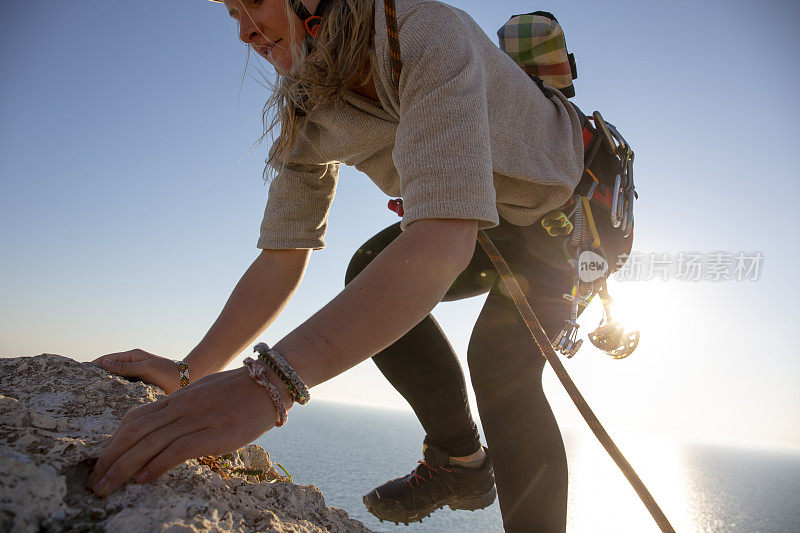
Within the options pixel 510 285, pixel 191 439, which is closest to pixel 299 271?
pixel 510 285

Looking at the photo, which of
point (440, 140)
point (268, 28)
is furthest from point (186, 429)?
point (268, 28)

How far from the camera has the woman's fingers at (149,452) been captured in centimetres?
82

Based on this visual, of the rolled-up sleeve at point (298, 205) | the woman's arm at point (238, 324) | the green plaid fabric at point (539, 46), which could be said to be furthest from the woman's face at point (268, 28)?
the green plaid fabric at point (539, 46)

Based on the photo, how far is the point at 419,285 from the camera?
979 mm

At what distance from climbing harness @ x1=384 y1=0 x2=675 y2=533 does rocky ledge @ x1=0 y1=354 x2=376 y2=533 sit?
84 cm

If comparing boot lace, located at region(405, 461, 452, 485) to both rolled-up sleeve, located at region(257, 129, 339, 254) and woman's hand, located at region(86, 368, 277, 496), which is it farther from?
woman's hand, located at region(86, 368, 277, 496)

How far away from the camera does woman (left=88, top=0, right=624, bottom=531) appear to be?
909 millimetres

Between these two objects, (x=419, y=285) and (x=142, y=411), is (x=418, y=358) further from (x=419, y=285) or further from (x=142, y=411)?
(x=142, y=411)

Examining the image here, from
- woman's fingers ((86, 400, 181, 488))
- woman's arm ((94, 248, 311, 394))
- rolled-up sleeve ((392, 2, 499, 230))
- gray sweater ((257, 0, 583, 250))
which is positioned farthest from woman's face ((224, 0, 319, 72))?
woman's fingers ((86, 400, 181, 488))

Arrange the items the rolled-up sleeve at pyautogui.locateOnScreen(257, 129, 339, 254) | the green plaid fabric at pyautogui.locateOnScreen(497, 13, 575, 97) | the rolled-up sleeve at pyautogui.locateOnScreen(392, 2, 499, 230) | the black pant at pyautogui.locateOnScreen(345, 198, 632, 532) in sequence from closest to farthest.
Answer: the rolled-up sleeve at pyautogui.locateOnScreen(392, 2, 499, 230) < the black pant at pyautogui.locateOnScreen(345, 198, 632, 532) < the rolled-up sleeve at pyautogui.locateOnScreen(257, 129, 339, 254) < the green plaid fabric at pyautogui.locateOnScreen(497, 13, 575, 97)

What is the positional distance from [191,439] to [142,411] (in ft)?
0.45

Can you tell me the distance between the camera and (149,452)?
2.75 ft

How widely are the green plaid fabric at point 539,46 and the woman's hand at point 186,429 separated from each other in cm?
203

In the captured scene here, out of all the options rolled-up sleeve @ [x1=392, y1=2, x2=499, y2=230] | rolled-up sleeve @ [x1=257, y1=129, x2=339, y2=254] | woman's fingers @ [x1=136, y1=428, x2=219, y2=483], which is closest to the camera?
woman's fingers @ [x1=136, y1=428, x2=219, y2=483]
